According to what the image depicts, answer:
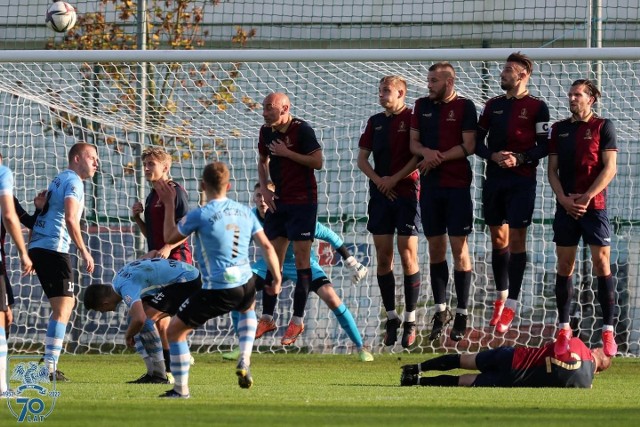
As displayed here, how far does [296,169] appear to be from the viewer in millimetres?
11844

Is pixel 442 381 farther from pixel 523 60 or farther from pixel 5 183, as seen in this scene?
pixel 5 183

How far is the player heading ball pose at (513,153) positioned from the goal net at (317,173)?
Result: 2.92 m

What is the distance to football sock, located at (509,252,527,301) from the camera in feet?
37.8

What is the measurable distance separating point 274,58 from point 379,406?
5.41 meters

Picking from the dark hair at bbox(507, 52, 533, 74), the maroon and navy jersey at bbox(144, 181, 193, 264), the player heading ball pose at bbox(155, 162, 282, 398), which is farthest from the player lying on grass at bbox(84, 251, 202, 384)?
the dark hair at bbox(507, 52, 533, 74)

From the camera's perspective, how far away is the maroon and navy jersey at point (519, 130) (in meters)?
11.2

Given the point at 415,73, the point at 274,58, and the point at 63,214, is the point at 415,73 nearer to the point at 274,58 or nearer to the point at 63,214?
the point at 274,58

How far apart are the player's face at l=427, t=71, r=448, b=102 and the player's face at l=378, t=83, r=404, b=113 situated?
38cm

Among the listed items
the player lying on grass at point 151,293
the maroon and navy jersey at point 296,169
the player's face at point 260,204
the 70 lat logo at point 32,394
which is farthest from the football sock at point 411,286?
the 70 lat logo at point 32,394

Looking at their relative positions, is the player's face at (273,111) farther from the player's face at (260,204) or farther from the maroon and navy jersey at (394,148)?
the player's face at (260,204)

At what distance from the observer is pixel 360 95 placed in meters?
15.3

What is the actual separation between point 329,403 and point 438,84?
4.07 metres

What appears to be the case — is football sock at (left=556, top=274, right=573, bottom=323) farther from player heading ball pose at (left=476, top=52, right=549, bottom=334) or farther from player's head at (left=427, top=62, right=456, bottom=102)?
player's head at (left=427, top=62, right=456, bottom=102)

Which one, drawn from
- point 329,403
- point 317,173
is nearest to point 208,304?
point 329,403
